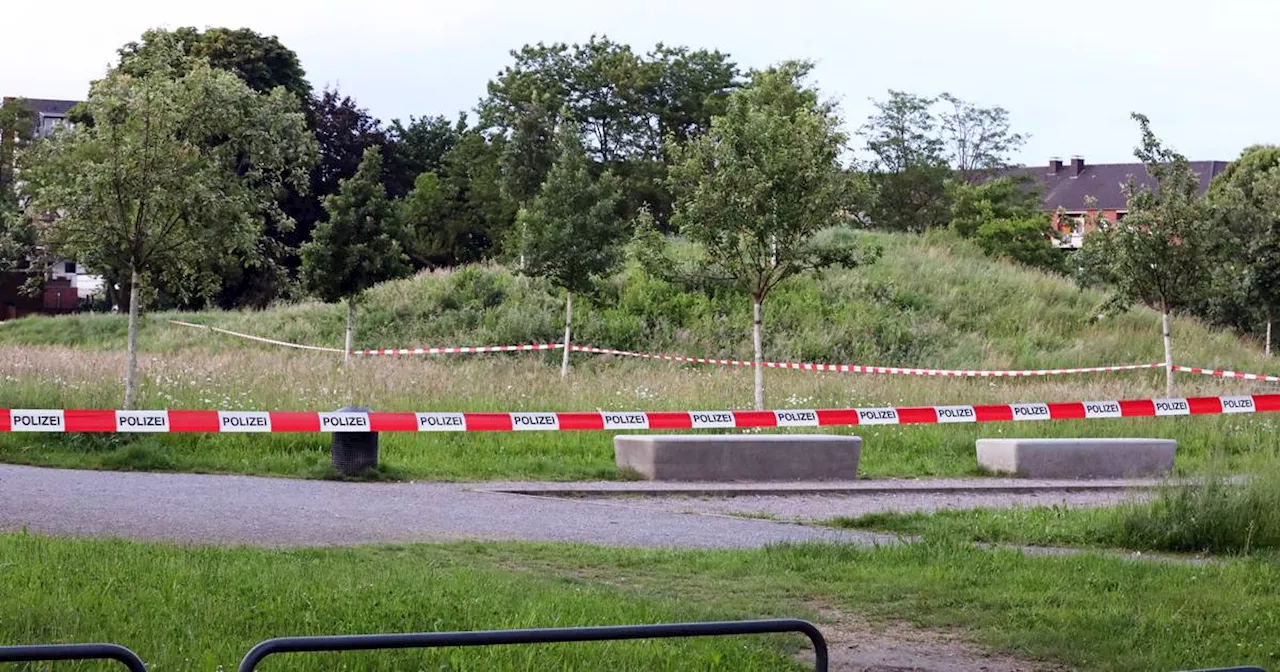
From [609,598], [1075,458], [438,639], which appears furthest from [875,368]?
[438,639]

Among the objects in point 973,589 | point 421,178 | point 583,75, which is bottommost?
point 973,589

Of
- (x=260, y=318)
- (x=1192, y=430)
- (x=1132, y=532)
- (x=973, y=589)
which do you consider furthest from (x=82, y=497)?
(x=260, y=318)

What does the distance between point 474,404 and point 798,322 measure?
16935 millimetres

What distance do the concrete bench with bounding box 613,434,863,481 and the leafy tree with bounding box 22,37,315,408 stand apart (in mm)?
6073

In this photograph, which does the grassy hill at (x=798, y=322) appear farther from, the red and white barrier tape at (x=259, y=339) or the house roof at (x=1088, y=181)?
the house roof at (x=1088, y=181)

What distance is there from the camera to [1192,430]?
70.0 ft

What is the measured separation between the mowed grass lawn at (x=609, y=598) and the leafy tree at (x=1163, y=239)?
51.2ft

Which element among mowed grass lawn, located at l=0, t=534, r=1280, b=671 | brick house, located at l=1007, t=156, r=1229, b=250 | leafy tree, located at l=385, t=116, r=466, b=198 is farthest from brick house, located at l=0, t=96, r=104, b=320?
brick house, located at l=1007, t=156, r=1229, b=250

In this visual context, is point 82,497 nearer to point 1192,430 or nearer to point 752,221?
point 752,221

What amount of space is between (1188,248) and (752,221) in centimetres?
849

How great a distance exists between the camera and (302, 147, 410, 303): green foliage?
1219 inches

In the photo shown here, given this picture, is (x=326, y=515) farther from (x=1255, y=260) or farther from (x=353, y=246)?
(x=1255, y=260)

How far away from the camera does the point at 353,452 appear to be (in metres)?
15.7

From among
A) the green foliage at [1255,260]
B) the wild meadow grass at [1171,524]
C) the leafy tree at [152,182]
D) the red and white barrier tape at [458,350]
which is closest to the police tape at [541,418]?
the leafy tree at [152,182]
